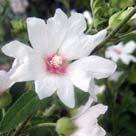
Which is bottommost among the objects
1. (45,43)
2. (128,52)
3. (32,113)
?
(128,52)

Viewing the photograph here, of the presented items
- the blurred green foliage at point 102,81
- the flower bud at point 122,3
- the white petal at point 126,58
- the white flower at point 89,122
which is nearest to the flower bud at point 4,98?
the blurred green foliage at point 102,81

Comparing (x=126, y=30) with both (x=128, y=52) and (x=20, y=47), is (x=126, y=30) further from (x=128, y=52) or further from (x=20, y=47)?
(x=128, y=52)

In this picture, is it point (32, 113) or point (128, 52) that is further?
point (128, 52)

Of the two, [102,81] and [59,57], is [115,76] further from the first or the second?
[59,57]

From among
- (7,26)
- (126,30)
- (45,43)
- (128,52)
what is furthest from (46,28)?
(128,52)

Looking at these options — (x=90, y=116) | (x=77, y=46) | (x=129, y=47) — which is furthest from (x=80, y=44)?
(x=129, y=47)

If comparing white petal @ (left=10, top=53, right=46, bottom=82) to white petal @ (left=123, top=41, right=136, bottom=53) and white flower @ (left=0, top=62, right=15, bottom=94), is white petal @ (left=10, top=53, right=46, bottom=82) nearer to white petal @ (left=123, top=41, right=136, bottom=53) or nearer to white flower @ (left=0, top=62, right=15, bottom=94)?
white flower @ (left=0, top=62, right=15, bottom=94)

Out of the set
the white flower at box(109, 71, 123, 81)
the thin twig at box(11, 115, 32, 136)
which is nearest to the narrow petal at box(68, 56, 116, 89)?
the thin twig at box(11, 115, 32, 136)

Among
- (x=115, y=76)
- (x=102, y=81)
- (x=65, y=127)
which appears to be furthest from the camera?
(x=115, y=76)
